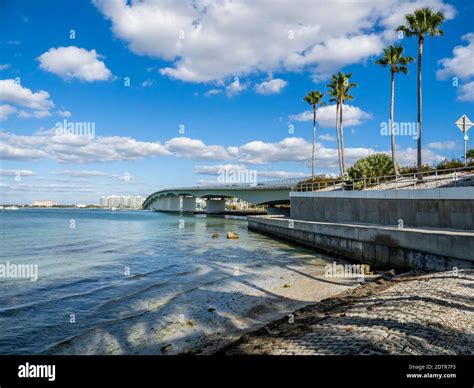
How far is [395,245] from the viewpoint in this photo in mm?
17406

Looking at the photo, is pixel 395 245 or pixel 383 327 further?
pixel 395 245

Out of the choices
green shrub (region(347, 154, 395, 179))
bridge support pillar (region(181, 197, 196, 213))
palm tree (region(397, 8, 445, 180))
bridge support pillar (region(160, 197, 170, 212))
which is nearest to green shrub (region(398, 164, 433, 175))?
green shrub (region(347, 154, 395, 179))

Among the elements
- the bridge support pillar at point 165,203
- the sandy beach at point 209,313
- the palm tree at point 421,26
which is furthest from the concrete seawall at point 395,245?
the bridge support pillar at point 165,203

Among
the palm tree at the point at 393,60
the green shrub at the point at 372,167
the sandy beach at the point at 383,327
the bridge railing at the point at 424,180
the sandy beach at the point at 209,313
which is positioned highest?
the palm tree at the point at 393,60

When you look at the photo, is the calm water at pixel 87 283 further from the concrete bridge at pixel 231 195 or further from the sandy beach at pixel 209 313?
the concrete bridge at pixel 231 195

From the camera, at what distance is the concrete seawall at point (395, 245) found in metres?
13.5

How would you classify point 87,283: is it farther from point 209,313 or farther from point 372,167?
point 372,167


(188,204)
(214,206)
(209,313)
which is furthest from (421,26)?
(188,204)

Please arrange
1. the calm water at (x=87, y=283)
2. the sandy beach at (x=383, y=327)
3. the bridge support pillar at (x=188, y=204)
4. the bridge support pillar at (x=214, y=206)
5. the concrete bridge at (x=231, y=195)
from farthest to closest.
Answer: the bridge support pillar at (x=188, y=204), the bridge support pillar at (x=214, y=206), the concrete bridge at (x=231, y=195), the calm water at (x=87, y=283), the sandy beach at (x=383, y=327)

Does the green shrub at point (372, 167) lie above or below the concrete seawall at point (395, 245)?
above

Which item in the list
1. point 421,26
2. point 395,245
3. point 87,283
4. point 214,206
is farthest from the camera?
point 214,206

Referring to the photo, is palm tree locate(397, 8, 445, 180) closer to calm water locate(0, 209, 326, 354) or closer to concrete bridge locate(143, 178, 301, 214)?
calm water locate(0, 209, 326, 354)

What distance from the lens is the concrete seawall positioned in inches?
531

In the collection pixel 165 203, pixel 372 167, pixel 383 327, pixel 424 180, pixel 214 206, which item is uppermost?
pixel 372 167
